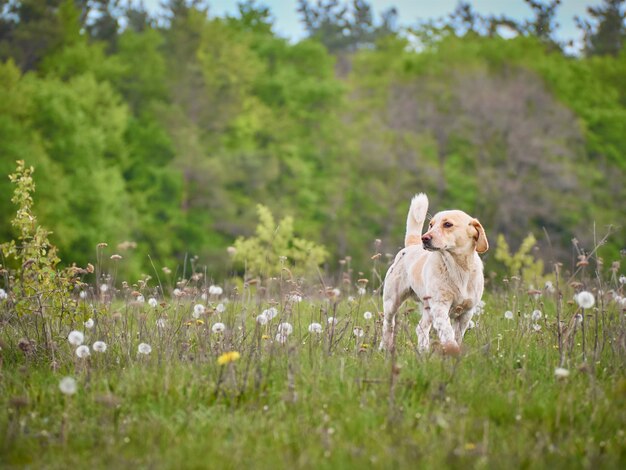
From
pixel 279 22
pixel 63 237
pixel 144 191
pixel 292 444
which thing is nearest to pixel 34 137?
pixel 63 237

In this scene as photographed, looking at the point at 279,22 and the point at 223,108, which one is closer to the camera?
the point at 223,108

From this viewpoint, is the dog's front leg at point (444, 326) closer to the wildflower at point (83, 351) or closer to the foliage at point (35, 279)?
the wildflower at point (83, 351)

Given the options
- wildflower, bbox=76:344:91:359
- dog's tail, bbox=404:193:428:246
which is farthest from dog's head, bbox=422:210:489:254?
wildflower, bbox=76:344:91:359

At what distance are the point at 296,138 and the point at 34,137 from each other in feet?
37.6

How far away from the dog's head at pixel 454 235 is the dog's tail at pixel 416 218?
0.83m

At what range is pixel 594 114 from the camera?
3072 centimetres

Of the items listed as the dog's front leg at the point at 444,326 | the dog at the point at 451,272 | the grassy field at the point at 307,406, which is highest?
the dog at the point at 451,272

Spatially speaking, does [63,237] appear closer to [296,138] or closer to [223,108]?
[223,108]

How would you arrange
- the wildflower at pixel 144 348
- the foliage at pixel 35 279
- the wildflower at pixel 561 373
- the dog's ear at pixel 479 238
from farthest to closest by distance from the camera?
the dog's ear at pixel 479 238 → the foliage at pixel 35 279 → the wildflower at pixel 144 348 → the wildflower at pixel 561 373

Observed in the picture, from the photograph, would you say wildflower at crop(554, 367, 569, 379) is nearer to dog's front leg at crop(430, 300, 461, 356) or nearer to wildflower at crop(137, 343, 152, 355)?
dog's front leg at crop(430, 300, 461, 356)

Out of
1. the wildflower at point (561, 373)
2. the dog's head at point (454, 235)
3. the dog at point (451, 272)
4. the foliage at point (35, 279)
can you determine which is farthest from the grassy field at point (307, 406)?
the dog's head at point (454, 235)

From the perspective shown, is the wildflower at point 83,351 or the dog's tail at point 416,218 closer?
the wildflower at point 83,351

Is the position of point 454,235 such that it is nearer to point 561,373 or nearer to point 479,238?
point 479,238

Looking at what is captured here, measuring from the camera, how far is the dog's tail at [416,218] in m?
7.19
